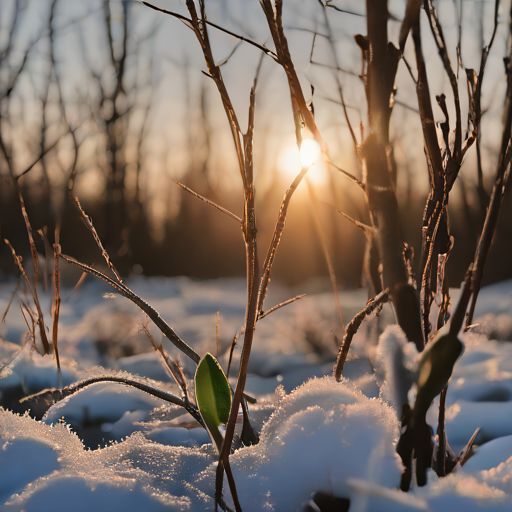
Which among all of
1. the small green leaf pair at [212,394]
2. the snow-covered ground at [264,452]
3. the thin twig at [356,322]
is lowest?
the snow-covered ground at [264,452]

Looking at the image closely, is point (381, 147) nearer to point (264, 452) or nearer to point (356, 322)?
point (356, 322)

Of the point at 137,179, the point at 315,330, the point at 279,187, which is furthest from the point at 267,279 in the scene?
the point at 137,179

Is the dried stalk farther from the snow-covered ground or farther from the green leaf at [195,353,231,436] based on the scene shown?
the green leaf at [195,353,231,436]

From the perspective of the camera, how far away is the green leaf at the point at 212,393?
38 cm

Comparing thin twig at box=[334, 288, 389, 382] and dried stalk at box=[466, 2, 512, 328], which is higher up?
dried stalk at box=[466, 2, 512, 328]

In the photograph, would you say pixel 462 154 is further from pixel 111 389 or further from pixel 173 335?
pixel 111 389

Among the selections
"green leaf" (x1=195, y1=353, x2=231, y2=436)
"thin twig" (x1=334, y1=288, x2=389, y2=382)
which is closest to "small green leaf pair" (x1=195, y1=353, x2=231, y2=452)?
"green leaf" (x1=195, y1=353, x2=231, y2=436)

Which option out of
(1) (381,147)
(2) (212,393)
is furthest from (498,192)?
(2) (212,393)

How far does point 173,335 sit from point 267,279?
0.52 feet

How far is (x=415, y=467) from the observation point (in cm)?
35

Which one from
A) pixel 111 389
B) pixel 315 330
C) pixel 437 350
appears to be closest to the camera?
pixel 437 350

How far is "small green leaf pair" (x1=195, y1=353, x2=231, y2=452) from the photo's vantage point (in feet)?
1.24

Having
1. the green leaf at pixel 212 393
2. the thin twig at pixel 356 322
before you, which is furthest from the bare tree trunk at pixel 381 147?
the green leaf at pixel 212 393

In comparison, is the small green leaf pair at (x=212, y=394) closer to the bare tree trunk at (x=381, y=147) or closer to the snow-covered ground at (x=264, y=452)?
the snow-covered ground at (x=264, y=452)
